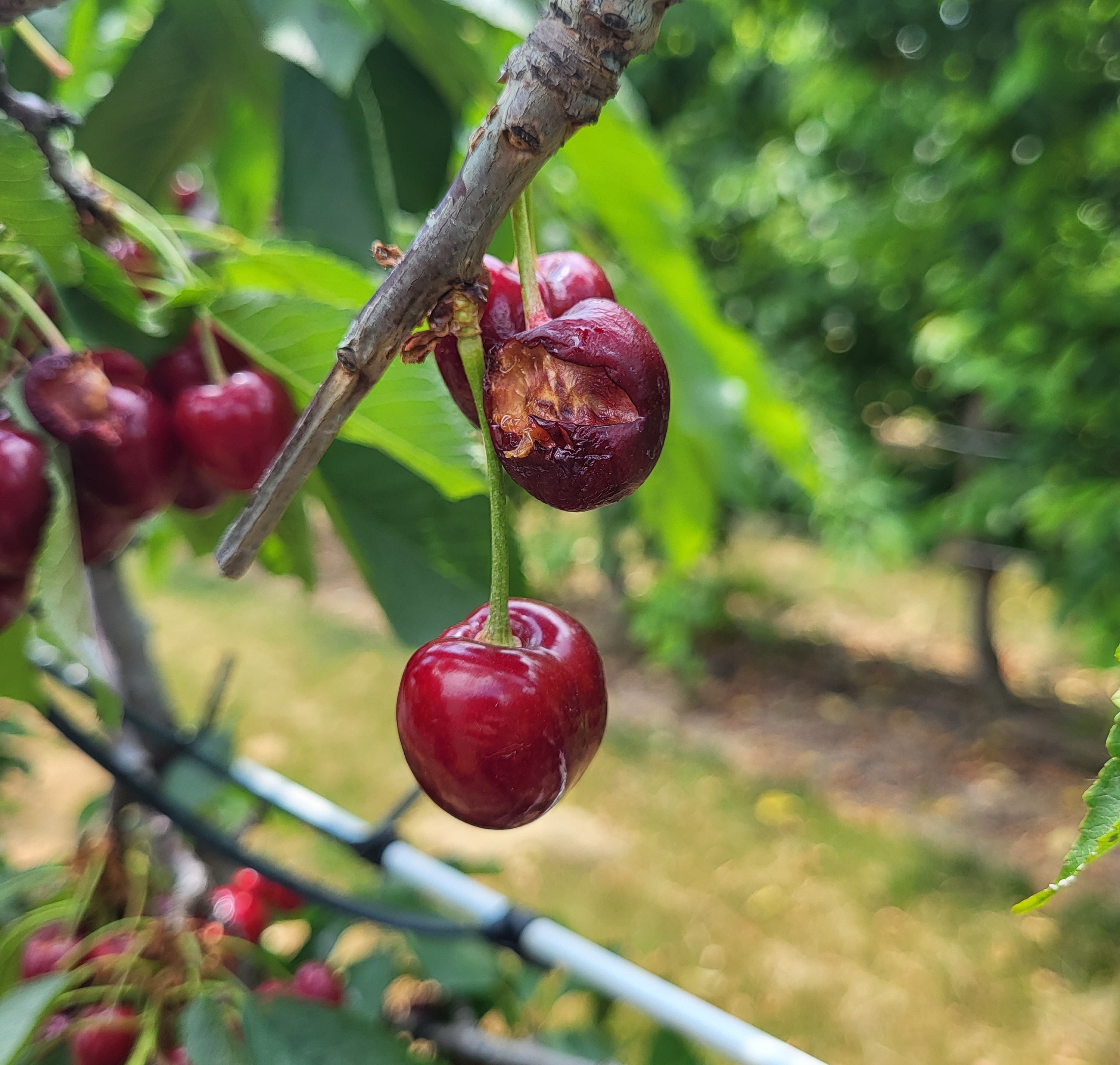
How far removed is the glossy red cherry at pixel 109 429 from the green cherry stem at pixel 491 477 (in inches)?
10.7

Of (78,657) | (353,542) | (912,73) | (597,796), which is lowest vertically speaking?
(78,657)

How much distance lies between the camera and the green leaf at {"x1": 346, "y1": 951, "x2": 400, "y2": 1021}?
0.84m

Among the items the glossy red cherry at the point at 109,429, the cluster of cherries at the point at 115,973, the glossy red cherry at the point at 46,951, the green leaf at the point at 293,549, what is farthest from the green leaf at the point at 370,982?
the glossy red cherry at the point at 109,429

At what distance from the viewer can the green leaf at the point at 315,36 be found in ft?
2.02

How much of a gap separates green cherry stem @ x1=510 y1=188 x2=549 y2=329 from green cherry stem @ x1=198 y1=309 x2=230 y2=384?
31 cm

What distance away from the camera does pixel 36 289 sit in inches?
19.4

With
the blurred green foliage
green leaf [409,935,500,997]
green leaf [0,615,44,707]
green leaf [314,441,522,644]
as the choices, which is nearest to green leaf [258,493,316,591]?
green leaf [314,441,522,644]

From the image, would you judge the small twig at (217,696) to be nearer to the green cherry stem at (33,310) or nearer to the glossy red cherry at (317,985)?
the glossy red cherry at (317,985)

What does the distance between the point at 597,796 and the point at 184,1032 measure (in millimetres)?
2807

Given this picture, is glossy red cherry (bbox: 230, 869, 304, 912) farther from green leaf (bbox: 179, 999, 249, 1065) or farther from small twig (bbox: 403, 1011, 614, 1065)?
green leaf (bbox: 179, 999, 249, 1065)

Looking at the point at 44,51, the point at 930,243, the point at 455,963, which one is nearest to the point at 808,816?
the point at 930,243

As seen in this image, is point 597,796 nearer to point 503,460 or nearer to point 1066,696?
point 1066,696

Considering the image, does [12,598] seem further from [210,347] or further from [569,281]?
[569,281]

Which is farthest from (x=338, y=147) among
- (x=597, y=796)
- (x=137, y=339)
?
(x=597, y=796)
